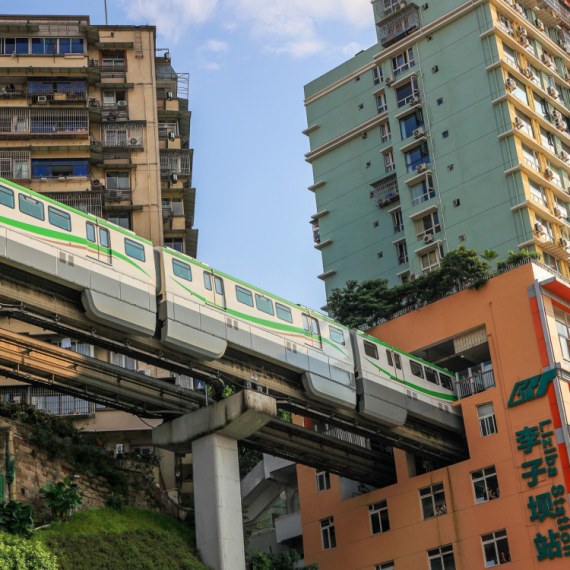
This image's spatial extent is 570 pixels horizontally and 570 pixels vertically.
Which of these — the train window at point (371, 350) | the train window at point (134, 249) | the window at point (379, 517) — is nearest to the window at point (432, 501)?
the window at point (379, 517)

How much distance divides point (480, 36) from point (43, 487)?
37083mm

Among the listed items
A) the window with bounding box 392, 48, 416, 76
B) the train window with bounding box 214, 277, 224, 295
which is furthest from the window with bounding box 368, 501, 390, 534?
the window with bounding box 392, 48, 416, 76

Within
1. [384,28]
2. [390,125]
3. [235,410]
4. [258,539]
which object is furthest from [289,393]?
[384,28]

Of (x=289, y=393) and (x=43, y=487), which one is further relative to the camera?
(x=289, y=393)

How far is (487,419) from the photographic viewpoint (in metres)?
36.5

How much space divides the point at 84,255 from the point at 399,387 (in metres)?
13.6

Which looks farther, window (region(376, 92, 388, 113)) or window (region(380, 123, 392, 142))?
window (region(376, 92, 388, 113))

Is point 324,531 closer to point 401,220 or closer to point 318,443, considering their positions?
point 318,443

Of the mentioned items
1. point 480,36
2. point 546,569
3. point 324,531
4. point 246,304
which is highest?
point 480,36

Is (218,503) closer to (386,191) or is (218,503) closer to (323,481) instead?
(323,481)

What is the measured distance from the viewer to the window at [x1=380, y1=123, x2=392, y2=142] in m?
58.5

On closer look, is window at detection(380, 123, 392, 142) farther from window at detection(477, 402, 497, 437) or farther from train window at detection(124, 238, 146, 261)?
train window at detection(124, 238, 146, 261)

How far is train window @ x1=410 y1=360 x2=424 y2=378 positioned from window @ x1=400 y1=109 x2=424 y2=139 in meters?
21.8

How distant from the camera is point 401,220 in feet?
185
